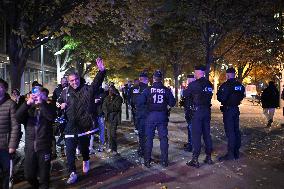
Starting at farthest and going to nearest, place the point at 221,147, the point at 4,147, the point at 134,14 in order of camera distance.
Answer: the point at 134,14 → the point at 221,147 → the point at 4,147

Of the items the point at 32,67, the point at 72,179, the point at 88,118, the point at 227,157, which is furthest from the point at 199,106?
the point at 32,67

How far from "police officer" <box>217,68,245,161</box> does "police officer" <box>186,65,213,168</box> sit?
2.63 ft

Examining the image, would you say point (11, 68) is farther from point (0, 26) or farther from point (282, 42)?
point (282, 42)

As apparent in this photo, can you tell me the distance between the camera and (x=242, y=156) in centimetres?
1141

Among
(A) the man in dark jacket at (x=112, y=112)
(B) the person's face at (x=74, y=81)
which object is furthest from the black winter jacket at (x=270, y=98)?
(B) the person's face at (x=74, y=81)

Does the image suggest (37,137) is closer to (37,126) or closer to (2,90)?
(37,126)

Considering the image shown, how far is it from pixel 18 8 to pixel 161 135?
576 cm

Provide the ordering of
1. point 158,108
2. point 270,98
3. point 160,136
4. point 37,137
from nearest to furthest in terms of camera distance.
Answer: point 37,137 < point 158,108 < point 160,136 < point 270,98

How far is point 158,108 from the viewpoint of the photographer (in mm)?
9828

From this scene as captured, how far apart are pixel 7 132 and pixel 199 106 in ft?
15.1

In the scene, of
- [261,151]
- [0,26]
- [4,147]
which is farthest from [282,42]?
[4,147]

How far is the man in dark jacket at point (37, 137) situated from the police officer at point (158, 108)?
123 inches

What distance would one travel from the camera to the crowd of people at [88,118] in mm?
7012

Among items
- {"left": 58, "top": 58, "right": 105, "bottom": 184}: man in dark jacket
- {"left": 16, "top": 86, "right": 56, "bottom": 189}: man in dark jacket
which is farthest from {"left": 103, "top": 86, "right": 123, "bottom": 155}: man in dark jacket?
{"left": 16, "top": 86, "right": 56, "bottom": 189}: man in dark jacket
